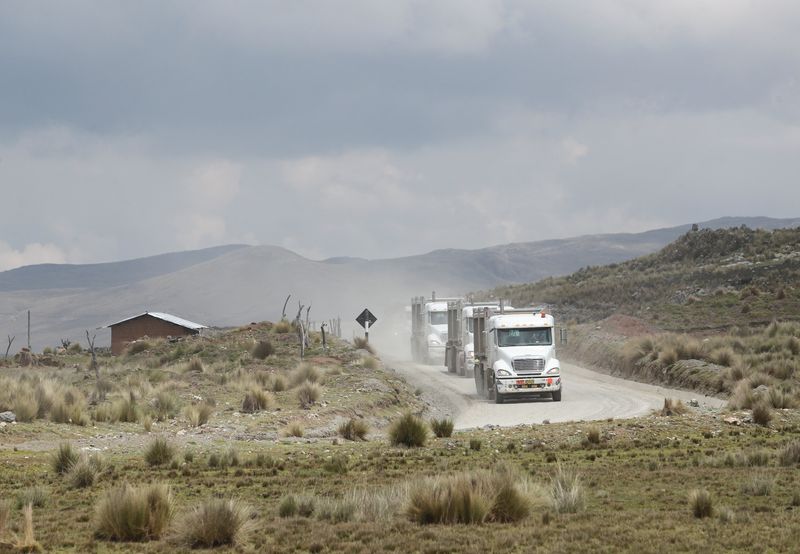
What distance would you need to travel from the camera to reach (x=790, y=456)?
18391 mm

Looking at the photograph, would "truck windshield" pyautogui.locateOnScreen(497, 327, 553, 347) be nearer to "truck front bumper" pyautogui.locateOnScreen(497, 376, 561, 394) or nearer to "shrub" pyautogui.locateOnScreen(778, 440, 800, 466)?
"truck front bumper" pyautogui.locateOnScreen(497, 376, 561, 394)

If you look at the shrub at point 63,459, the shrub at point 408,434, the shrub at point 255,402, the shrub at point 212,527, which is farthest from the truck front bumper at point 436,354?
the shrub at point 212,527

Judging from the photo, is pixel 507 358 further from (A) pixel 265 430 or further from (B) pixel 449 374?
(B) pixel 449 374

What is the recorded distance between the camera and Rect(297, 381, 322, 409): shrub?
112 ft

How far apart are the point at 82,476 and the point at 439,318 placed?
42.0 meters

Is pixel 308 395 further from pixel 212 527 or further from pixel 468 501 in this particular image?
pixel 212 527

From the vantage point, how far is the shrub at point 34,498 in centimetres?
1559

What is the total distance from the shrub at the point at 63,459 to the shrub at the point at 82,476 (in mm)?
1514

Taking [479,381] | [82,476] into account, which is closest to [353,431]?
[82,476]

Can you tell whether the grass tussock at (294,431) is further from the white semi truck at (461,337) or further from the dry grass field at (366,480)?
the white semi truck at (461,337)

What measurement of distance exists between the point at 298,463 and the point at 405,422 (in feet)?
13.5

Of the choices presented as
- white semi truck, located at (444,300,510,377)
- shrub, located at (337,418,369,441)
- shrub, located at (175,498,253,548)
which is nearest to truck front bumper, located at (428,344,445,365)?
white semi truck, located at (444,300,510,377)

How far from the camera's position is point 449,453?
22.1 m

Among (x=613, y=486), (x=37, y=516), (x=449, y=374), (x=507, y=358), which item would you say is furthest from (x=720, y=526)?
(x=449, y=374)
